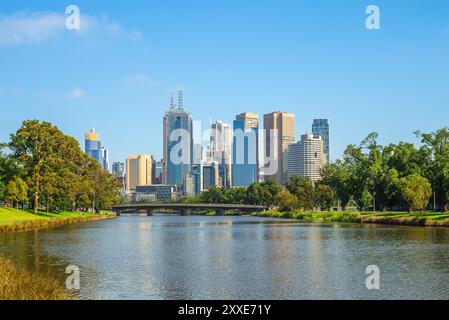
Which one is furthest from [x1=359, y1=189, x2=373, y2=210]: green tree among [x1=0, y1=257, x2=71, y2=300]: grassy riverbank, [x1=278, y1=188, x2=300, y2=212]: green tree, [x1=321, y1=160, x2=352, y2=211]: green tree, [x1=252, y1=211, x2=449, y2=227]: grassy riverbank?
[x1=0, y1=257, x2=71, y2=300]: grassy riverbank

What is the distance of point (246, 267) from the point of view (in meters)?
40.8

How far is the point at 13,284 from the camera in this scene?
24.8 m

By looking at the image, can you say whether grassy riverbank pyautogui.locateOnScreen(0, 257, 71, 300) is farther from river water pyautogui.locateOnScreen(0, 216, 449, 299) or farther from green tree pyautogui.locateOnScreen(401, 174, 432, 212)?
green tree pyautogui.locateOnScreen(401, 174, 432, 212)

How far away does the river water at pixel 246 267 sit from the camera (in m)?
Answer: 30.6

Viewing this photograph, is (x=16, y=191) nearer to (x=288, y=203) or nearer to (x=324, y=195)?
(x=288, y=203)

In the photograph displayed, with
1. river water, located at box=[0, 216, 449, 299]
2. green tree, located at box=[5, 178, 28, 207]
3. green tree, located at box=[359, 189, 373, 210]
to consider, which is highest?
green tree, located at box=[5, 178, 28, 207]

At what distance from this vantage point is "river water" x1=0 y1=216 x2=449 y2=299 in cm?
3062

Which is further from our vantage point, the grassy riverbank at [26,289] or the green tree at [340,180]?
the green tree at [340,180]

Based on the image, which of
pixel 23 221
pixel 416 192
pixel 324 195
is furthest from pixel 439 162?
pixel 23 221

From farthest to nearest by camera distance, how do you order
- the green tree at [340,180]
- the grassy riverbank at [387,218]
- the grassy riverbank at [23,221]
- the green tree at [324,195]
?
the green tree at [324,195]
the green tree at [340,180]
the grassy riverbank at [387,218]
the grassy riverbank at [23,221]

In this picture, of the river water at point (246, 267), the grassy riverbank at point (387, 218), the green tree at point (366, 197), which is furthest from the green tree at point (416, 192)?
the river water at point (246, 267)

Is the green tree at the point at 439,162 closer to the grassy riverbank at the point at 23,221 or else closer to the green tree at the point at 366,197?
the green tree at the point at 366,197
